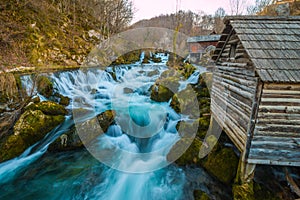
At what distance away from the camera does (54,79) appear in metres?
10.7

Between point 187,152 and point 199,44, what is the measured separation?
16811mm

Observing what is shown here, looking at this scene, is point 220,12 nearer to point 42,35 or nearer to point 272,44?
point 42,35

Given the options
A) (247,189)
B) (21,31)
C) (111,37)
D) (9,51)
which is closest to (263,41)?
(247,189)

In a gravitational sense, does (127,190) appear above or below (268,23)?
below

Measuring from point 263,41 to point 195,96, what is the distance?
5790mm

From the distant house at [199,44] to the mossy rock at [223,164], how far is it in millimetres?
15553

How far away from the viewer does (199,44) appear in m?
19.6

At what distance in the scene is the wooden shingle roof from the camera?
3004 millimetres

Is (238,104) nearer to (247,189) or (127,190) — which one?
(247,189)

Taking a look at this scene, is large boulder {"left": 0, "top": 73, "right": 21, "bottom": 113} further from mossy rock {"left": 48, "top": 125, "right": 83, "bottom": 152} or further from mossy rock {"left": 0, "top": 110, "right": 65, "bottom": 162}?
mossy rock {"left": 48, "top": 125, "right": 83, "bottom": 152}

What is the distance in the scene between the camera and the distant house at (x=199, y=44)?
59.4 feet

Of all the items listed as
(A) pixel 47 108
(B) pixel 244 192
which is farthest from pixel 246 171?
(A) pixel 47 108

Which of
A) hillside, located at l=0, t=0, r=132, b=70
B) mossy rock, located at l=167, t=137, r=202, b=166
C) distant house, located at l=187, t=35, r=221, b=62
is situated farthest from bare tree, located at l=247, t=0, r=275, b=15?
mossy rock, located at l=167, t=137, r=202, b=166

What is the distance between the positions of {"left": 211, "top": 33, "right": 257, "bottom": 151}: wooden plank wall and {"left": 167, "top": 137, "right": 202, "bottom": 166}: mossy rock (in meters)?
1.19
